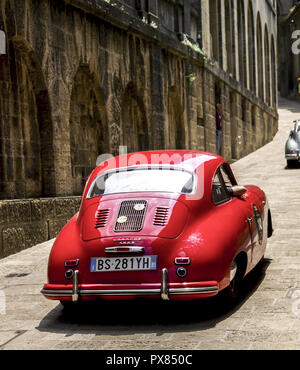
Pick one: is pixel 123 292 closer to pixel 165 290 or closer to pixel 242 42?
pixel 165 290

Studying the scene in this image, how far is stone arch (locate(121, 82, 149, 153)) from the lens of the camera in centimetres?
1407

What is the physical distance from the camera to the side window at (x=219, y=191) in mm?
5914

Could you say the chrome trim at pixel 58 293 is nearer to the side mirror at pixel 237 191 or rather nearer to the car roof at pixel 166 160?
the car roof at pixel 166 160

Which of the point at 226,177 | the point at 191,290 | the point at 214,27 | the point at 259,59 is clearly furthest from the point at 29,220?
the point at 259,59

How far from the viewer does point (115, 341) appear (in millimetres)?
4688

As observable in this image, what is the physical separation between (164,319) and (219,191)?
4.70ft

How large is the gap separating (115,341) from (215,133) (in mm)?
18279

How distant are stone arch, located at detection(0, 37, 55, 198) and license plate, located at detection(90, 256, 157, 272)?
4503mm

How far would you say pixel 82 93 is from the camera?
39.2ft

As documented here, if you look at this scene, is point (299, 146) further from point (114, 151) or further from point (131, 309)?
point (131, 309)

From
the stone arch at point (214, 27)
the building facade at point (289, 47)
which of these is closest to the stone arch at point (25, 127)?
the stone arch at point (214, 27)

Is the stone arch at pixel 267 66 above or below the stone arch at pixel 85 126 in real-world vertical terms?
above

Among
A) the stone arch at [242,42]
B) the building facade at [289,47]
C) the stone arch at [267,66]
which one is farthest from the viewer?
the building facade at [289,47]

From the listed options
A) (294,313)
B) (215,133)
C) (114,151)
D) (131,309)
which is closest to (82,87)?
(114,151)
